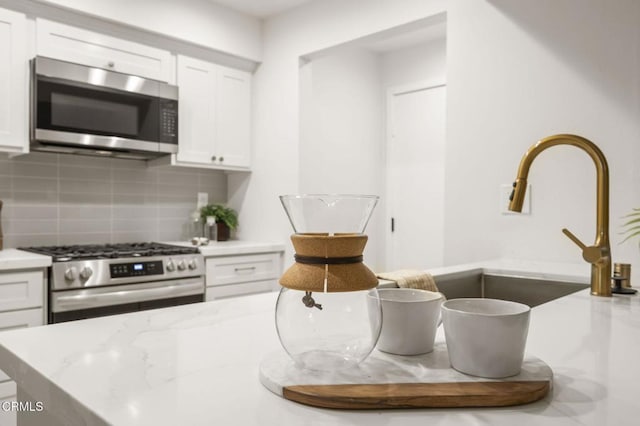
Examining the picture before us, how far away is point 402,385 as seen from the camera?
58cm

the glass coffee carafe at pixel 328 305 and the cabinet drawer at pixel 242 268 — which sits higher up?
the glass coffee carafe at pixel 328 305

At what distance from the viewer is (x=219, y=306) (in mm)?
1094

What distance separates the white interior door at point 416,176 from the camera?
3.96 metres

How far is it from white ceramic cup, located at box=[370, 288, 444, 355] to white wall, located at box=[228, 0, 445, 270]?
8.27 feet

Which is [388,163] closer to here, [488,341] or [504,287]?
[504,287]

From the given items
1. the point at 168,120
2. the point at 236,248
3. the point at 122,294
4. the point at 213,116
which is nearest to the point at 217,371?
the point at 122,294

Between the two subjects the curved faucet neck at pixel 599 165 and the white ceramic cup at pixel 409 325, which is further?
the curved faucet neck at pixel 599 165

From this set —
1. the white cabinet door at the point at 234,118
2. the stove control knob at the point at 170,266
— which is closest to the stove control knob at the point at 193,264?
the stove control knob at the point at 170,266

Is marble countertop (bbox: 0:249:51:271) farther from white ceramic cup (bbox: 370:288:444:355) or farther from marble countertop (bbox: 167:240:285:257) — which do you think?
white ceramic cup (bbox: 370:288:444:355)

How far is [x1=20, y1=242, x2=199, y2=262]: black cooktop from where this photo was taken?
239 cm

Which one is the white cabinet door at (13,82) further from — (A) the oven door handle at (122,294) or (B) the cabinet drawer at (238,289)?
(B) the cabinet drawer at (238,289)

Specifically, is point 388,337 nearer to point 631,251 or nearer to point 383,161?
point 631,251

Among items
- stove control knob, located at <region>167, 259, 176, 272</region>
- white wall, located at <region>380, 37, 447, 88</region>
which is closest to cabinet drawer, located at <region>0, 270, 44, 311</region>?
stove control knob, located at <region>167, 259, 176, 272</region>

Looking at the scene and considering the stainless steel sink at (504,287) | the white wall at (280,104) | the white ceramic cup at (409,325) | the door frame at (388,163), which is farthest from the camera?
the door frame at (388,163)
